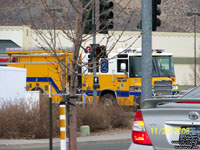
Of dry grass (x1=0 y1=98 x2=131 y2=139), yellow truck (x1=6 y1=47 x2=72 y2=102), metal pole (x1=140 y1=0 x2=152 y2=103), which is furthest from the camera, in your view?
yellow truck (x1=6 y1=47 x2=72 y2=102)

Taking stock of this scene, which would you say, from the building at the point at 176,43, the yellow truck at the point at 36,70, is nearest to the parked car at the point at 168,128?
the yellow truck at the point at 36,70

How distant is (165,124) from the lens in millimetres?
6496

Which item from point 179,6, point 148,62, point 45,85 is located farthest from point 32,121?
point 179,6

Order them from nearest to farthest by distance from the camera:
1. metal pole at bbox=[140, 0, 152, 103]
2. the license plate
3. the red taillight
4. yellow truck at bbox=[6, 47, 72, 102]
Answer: the license plate, the red taillight, metal pole at bbox=[140, 0, 152, 103], yellow truck at bbox=[6, 47, 72, 102]

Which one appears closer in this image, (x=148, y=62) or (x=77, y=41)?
(x=77, y=41)

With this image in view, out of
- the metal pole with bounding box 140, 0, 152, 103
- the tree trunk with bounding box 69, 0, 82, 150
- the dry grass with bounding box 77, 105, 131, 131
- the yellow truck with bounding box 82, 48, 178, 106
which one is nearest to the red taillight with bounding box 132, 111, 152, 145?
the tree trunk with bounding box 69, 0, 82, 150

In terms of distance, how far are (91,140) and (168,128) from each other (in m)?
10.5

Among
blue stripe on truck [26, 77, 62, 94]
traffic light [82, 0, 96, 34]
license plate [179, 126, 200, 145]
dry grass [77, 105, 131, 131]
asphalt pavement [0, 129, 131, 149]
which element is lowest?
asphalt pavement [0, 129, 131, 149]

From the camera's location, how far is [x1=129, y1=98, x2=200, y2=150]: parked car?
6.37 metres

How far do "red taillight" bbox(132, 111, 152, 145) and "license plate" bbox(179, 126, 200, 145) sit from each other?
1.31ft

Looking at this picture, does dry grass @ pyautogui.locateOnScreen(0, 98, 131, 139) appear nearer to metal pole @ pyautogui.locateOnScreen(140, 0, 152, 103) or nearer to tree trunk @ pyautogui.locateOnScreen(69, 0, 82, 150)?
metal pole @ pyautogui.locateOnScreen(140, 0, 152, 103)

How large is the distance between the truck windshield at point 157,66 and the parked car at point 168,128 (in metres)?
21.4

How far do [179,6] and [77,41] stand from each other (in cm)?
10450

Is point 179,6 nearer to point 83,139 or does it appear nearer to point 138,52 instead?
point 138,52
